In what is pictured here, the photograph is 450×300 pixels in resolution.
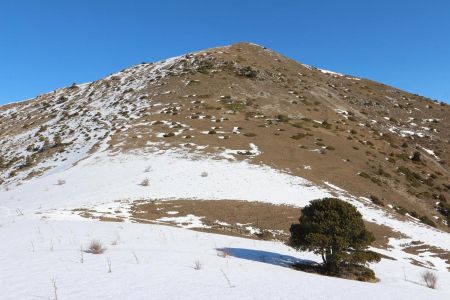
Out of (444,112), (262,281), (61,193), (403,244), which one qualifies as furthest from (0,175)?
(444,112)

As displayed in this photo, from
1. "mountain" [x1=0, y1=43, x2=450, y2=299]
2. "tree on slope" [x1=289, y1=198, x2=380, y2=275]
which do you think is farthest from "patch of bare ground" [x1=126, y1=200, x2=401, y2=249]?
"tree on slope" [x1=289, y1=198, x2=380, y2=275]

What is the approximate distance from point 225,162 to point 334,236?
23041 mm

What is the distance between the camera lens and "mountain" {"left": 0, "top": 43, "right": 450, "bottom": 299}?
16859 mm

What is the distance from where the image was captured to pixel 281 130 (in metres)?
50.7

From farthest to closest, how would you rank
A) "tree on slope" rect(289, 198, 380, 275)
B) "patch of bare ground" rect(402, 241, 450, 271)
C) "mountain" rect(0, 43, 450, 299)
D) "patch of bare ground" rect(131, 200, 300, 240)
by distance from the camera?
"patch of bare ground" rect(402, 241, 450, 271) → "patch of bare ground" rect(131, 200, 300, 240) → "mountain" rect(0, 43, 450, 299) → "tree on slope" rect(289, 198, 380, 275)

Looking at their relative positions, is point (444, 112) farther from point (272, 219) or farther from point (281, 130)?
point (272, 219)

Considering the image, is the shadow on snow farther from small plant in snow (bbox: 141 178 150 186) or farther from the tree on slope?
small plant in snow (bbox: 141 178 150 186)

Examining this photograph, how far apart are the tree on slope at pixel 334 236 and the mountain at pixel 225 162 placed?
1.06 metres

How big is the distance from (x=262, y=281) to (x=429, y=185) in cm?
3936

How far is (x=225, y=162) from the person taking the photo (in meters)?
37.0

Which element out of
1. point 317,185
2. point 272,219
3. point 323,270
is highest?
point 317,185

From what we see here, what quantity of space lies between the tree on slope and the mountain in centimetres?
106

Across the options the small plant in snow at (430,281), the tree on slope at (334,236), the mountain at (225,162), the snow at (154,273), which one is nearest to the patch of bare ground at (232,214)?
the mountain at (225,162)

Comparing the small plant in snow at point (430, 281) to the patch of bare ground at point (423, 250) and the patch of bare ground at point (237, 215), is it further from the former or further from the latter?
the patch of bare ground at point (423, 250)
